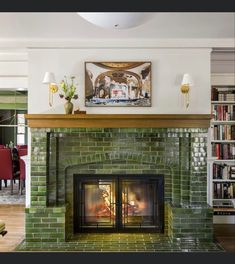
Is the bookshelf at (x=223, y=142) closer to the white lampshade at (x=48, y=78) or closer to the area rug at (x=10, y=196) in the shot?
the white lampshade at (x=48, y=78)

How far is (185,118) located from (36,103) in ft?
5.84

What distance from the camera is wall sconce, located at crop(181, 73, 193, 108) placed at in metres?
3.58

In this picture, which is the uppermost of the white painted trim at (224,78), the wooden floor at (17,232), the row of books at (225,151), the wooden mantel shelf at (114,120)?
the white painted trim at (224,78)

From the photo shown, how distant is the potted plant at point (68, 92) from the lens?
3637mm

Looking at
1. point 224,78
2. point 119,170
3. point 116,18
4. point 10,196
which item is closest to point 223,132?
point 224,78

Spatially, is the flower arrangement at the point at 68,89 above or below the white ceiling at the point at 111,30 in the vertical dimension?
below

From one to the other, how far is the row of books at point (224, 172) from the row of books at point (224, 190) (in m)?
0.11

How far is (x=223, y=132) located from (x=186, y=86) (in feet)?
4.24

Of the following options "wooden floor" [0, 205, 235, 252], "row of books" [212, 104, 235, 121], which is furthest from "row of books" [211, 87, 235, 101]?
"wooden floor" [0, 205, 235, 252]

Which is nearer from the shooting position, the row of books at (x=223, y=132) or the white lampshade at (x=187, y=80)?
the white lampshade at (x=187, y=80)

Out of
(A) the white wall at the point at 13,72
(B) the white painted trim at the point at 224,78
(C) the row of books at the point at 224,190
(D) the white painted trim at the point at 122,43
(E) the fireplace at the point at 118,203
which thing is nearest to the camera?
(D) the white painted trim at the point at 122,43

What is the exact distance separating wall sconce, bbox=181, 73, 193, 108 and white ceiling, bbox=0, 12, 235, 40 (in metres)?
0.48

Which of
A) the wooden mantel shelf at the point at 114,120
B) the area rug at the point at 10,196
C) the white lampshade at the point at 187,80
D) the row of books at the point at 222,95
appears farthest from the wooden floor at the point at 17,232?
the white lampshade at the point at 187,80

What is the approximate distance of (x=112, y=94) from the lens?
12.4ft
